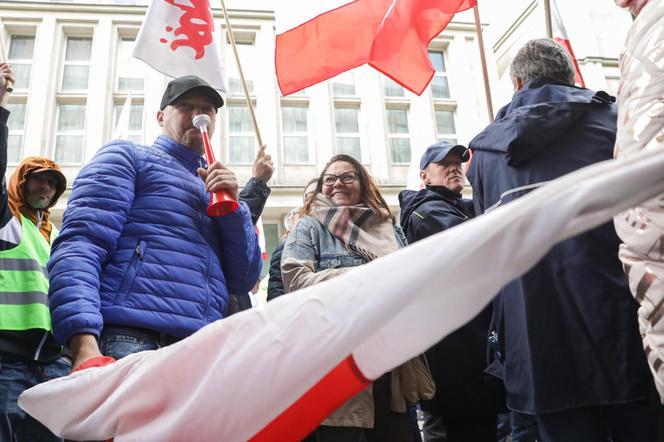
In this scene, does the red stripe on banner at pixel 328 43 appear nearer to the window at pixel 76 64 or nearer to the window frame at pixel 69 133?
the window frame at pixel 69 133

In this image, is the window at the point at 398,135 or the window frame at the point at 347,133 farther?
A: the window at the point at 398,135

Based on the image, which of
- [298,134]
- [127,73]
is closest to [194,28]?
[298,134]

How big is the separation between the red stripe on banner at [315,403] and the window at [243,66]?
1675 cm

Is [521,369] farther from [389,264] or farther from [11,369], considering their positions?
[11,369]

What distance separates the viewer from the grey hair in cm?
238

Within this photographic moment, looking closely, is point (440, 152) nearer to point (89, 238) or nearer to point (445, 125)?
point (89, 238)

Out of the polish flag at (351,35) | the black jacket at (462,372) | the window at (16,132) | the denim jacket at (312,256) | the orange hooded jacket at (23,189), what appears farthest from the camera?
the window at (16,132)

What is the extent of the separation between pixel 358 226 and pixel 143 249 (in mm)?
1135

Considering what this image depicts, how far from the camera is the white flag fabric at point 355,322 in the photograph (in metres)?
0.86

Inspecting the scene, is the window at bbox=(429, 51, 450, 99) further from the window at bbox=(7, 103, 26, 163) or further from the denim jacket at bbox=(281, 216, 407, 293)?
the denim jacket at bbox=(281, 216, 407, 293)

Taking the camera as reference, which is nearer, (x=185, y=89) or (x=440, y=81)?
(x=185, y=89)

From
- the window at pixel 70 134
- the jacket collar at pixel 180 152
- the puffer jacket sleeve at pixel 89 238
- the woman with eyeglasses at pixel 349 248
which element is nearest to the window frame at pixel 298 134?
the window at pixel 70 134

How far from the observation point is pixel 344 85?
18250 mm

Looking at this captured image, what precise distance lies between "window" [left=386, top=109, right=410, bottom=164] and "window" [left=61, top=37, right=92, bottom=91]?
919cm
